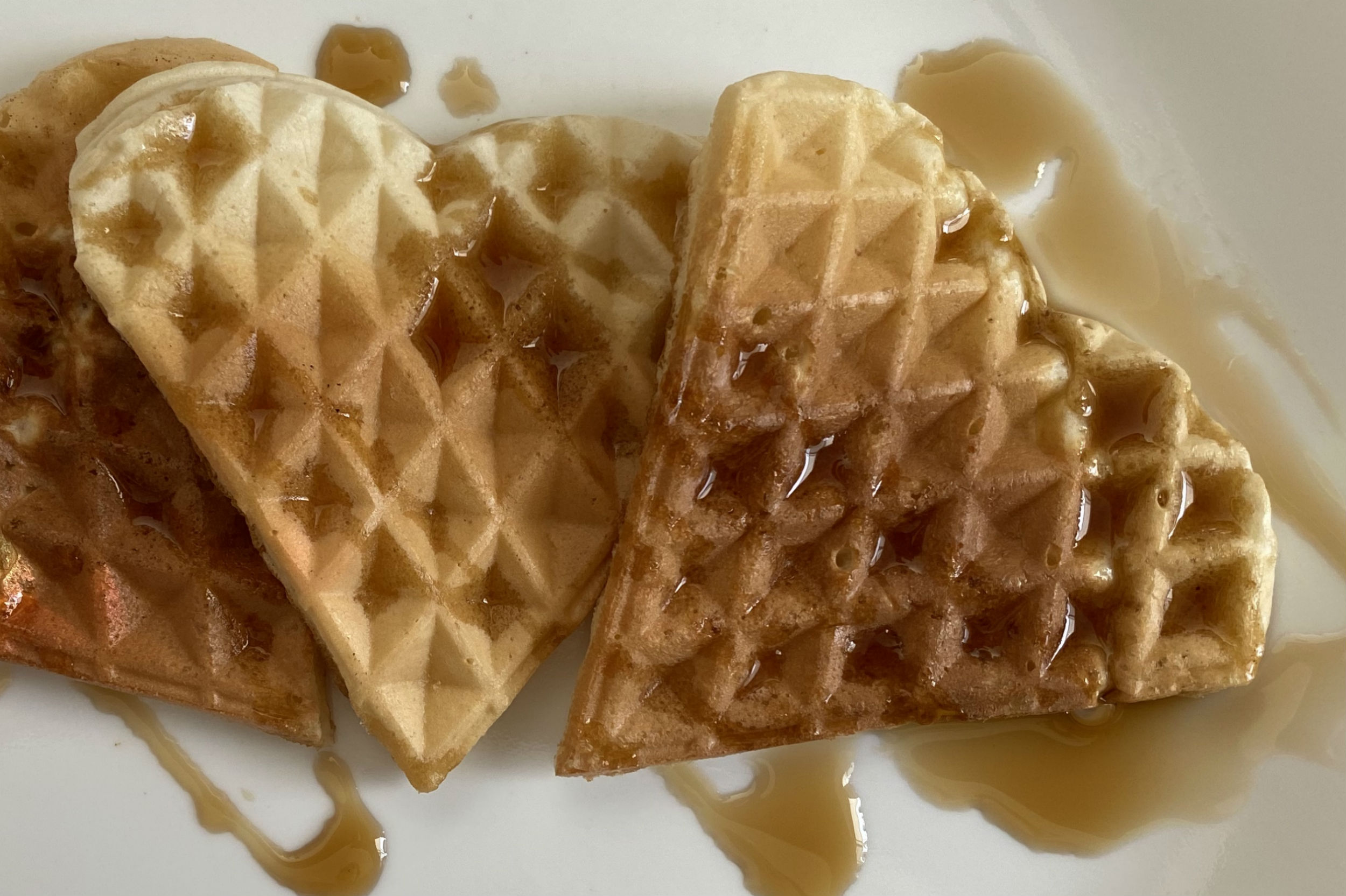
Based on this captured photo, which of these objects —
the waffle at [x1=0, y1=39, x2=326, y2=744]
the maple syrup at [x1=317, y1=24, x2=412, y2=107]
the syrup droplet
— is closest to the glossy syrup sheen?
the syrup droplet

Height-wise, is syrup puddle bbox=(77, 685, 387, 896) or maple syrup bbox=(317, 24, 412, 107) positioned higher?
maple syrup bbox=(317, 24, 412, 107)

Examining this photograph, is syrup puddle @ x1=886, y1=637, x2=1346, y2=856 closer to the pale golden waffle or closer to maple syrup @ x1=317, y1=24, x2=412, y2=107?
the pale golden waffle

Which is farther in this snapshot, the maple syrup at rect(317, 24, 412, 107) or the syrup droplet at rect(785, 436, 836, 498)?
the maple syrup at rect(317, 24, 412, 107)

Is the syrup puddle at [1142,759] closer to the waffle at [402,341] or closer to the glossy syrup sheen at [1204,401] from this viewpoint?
the glossy syrup sheen at [1204,401]

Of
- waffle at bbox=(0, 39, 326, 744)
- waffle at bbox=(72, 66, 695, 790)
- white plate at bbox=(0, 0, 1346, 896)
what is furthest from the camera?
white plate at bbox=(0, 0, 1346, 896)

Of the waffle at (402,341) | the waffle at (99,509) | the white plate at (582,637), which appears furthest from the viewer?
the white plate at (582,637)

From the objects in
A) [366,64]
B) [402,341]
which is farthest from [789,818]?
[366,64]

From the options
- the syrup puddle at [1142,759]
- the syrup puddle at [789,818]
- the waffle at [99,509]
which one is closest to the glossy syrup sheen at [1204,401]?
the syrup puddle at [1142,759]
